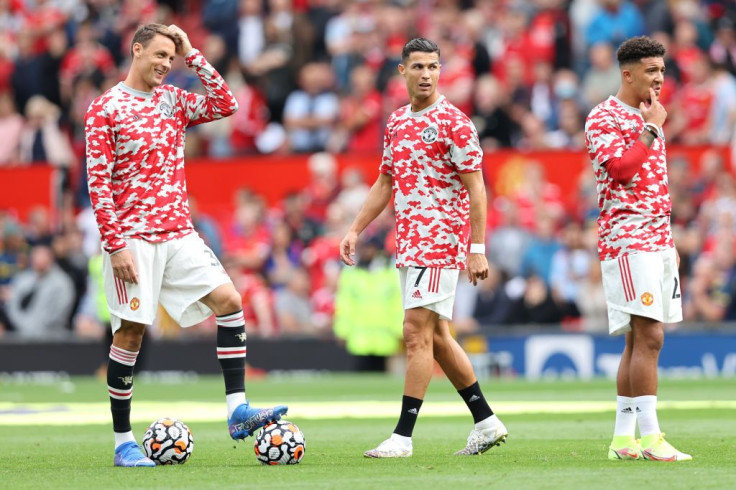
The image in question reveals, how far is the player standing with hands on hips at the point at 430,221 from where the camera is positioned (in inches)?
371

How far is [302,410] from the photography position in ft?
47.3

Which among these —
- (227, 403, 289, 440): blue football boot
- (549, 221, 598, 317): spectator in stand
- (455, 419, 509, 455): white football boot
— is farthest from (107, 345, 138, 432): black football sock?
(549, 221, 598, 317): spectator in stand

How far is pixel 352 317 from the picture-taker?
20.9 meters

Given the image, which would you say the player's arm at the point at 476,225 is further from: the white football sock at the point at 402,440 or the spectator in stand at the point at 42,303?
the spectator in stand at the point at 42,303

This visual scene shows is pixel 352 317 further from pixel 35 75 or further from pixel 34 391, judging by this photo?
pixel 35 75

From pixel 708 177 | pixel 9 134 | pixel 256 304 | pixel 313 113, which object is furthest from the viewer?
pixel 9 134

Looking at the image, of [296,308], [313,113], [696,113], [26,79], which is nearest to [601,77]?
[696,113]

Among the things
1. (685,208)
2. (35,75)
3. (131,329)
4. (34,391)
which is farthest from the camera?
(35,75)

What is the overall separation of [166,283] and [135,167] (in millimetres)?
773

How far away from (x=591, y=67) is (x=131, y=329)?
14495mm

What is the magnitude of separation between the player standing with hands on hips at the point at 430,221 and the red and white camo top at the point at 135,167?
1.21 metres

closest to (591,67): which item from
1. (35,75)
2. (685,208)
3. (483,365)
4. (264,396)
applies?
(685,208)

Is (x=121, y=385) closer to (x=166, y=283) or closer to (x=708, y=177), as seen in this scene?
(x=166, y=283)

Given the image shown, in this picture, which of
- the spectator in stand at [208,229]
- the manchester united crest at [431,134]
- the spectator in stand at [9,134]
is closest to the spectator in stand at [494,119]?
the spectator in stand at [208,229]
